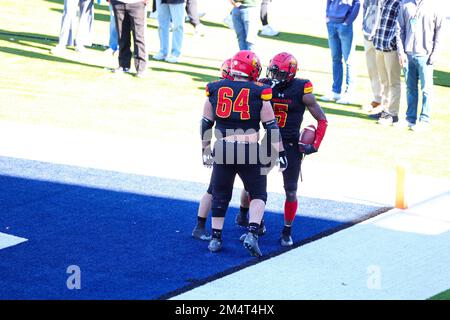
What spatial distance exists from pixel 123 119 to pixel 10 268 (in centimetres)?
586

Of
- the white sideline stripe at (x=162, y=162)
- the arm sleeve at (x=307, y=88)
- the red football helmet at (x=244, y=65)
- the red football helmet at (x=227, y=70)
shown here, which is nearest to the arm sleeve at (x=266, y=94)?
the red football helmet at (x=244, y=65)

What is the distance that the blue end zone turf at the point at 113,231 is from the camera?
26.2ft

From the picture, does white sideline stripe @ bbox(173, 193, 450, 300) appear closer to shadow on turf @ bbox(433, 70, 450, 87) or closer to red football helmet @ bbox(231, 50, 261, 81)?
red football helmet @ bbox(231, 50, 261, 81)

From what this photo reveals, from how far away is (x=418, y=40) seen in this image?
1325 centimetres

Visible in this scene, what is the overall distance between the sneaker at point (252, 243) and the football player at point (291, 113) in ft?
1.70

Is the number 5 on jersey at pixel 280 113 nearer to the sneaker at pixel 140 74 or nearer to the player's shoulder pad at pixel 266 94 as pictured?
the player's shoulder pad at pixel 266 94

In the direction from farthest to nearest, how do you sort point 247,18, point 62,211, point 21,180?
1. point 247,18
2. point 21,180
3. point 62,211

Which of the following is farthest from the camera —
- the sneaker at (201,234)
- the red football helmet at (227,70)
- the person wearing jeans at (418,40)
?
the person wearing jeans at (418,40)

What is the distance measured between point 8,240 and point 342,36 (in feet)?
24.4

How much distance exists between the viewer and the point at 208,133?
885cm

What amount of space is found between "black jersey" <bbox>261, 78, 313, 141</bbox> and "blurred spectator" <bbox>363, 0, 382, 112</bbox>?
5.35 metres
